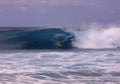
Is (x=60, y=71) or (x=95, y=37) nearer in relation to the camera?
(x=60, y=71)

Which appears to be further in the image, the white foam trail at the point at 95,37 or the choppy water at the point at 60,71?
the white foam trail at the point at 95,37

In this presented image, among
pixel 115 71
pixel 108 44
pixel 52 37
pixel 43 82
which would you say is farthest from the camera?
pixel 52 37

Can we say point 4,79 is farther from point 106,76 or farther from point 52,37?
point 52,37

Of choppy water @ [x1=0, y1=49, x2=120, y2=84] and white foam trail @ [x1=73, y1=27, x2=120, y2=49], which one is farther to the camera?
white foam trail @ [x1=73, y1=27, x2=120, y2=49]

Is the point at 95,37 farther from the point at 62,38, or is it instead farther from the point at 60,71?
the point at 60,71

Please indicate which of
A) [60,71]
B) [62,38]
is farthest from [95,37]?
[60,71]

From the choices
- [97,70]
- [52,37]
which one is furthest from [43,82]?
[52,37]

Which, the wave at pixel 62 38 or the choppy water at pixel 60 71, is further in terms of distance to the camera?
the wave at pixel 62 38

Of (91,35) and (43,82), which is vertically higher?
(91,35)

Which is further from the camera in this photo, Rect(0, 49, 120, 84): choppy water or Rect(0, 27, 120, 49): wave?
Rect(0, 27, 120, 49): wave

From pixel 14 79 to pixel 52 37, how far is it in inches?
638

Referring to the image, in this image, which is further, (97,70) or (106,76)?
(97,70)

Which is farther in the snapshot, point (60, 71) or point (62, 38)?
point (62, 38)

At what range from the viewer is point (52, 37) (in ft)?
80.6
